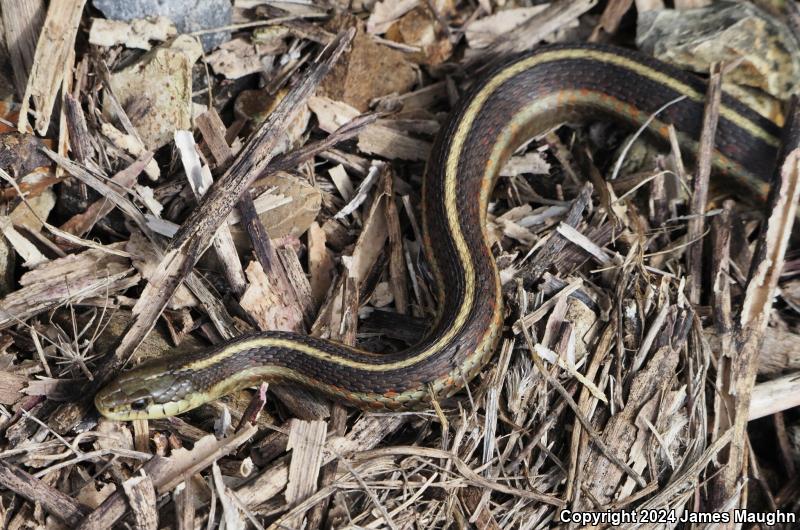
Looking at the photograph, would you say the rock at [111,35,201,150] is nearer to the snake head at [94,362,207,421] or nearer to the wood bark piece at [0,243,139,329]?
the wood bark piece at [0,243,139,329]

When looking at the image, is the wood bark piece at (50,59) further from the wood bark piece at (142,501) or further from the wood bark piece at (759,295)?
the wood bark piece at (759,295)

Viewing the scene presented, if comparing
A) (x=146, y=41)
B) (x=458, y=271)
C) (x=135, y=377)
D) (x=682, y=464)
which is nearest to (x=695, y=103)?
(x=458, y=271)

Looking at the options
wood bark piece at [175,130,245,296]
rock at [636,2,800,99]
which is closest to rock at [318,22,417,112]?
wood bark piece at [175,130,245,296]

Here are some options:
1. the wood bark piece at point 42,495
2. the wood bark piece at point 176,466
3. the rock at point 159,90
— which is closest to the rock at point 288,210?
the rock at point 159,90

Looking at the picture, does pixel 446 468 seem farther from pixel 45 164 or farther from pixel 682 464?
pixel 45 164

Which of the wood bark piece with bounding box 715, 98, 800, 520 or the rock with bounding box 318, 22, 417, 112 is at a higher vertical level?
the rock with bounding box 318, 22, 417, 112
